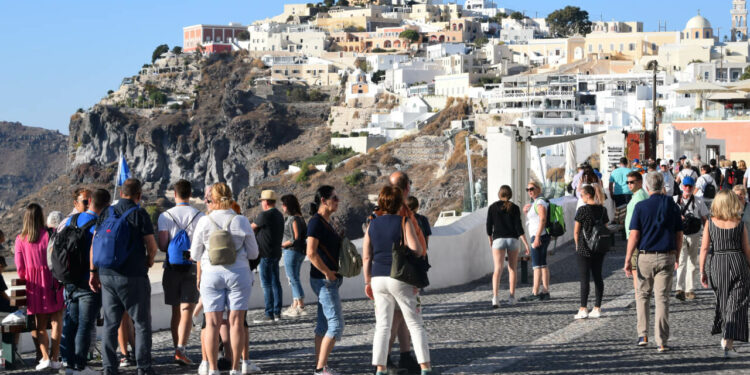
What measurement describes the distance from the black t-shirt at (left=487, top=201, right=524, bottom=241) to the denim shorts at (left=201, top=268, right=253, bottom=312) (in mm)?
3690

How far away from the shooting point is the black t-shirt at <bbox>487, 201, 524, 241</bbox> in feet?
33.1

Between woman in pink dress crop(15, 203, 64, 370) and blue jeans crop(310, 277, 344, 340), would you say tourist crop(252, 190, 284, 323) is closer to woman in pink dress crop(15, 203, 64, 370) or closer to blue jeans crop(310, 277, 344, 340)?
woman in pink dress crop(15, 203, 64, 370)

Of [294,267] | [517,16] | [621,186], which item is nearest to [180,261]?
[294,267]

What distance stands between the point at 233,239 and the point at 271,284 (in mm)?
2827

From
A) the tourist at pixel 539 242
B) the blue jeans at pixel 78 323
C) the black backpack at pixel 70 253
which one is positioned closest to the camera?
the blue jeans at pixel 78 323

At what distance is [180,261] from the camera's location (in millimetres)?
7609

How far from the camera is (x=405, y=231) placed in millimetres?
6750

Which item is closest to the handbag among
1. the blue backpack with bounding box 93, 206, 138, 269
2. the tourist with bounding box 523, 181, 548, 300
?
the blue backpack with bounding box 93, 206, 138, 269

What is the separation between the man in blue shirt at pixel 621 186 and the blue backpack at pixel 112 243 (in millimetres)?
9846

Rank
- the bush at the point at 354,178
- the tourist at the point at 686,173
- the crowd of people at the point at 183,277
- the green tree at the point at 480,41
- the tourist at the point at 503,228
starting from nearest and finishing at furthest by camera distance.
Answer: the crowd of people at the point at 183,277
the tourist at the point at 503,228
the tourist at the point at 686,173
the bush at the point at 354,178
the green tree at the point at 480,41

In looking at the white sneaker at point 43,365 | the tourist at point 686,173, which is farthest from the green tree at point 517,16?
the white sneaker at point 43,365

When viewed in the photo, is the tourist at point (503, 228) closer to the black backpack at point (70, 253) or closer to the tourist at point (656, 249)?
the tourist at point (656, 249)

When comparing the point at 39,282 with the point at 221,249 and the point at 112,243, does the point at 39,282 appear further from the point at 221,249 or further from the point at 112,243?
the point at 221,249

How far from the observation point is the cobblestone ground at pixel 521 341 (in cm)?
734
